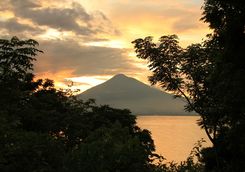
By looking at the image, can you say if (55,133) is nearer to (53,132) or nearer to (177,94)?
(53,132)

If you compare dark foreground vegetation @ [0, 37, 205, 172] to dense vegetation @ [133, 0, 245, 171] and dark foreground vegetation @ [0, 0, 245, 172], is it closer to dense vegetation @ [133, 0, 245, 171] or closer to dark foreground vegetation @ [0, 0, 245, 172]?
dark foreground vegetation @ [0, 0, 245, 172]

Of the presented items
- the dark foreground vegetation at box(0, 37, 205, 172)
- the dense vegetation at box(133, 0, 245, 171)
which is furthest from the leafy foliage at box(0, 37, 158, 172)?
the dense vegetation at box(133, 0, 245, 171)

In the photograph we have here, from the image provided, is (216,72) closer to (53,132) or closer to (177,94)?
Result: (177,94)

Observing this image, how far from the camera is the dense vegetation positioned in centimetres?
1602

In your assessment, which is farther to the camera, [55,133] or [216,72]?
[55,133]

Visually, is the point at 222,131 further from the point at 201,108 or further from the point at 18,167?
the point at 18,167

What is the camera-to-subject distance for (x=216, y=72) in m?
16.8

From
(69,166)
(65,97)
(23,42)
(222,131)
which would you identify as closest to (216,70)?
(69,166)

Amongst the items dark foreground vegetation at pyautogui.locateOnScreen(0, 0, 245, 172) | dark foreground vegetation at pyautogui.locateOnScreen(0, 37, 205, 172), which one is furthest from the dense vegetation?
dark foreground vegetation at pyautogui.locateOnScreen(0, 37, 205, 172)

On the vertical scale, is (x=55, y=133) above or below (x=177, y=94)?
below

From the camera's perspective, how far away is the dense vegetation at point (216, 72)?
16016 millimetres

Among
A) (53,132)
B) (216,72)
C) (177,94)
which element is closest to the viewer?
(216,72)

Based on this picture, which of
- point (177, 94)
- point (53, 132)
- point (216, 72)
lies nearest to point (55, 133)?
point (53, 132)

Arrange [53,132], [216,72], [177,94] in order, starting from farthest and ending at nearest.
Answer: [53,132] → [177,94] → [216,72]
